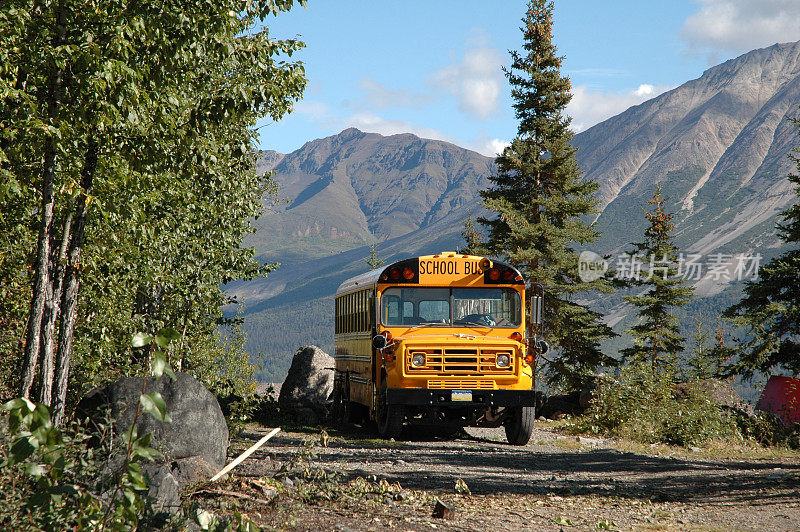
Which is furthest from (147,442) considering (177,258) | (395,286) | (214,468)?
(177,258)

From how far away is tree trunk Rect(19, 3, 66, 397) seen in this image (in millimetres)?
8781

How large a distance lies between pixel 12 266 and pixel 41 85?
317 cm

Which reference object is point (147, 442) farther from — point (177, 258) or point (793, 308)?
point (793, 308)

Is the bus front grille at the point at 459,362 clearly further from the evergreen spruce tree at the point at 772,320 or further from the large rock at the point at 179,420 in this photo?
the evergreen spruce tree at the point at 772,320

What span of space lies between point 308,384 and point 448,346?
967 centimetres

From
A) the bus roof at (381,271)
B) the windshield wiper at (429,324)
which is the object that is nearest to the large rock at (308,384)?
the bus roof at (381,271)

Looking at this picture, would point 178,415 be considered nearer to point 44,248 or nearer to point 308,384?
point 44,248

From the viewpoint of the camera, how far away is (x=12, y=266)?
35.5 feet

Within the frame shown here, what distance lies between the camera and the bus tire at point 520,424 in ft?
48.3

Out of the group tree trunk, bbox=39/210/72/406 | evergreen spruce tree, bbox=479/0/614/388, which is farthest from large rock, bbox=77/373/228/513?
evergreen spruce tree, bbox=479/0/614/388

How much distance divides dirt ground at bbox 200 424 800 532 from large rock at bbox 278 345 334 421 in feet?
23.3

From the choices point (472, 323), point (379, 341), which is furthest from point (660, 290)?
point (379, 341)

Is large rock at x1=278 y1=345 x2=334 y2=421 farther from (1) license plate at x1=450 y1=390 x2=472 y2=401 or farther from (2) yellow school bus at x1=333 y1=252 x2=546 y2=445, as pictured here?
(1) license plate at x1=450 y1=390 x2=472 y2=401

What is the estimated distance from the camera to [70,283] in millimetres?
9945
